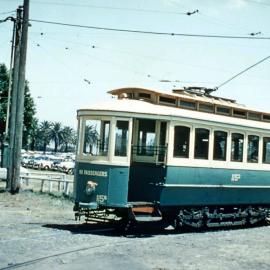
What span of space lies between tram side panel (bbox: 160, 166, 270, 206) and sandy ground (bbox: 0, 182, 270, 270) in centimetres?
91

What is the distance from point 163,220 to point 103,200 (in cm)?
271

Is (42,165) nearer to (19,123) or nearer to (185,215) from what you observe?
(19,123)

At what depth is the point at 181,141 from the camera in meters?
12.5

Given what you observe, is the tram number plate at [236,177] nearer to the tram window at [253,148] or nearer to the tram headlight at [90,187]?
the tram window at [253,148]

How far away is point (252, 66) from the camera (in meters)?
16.6

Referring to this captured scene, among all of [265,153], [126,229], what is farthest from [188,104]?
[126,229]

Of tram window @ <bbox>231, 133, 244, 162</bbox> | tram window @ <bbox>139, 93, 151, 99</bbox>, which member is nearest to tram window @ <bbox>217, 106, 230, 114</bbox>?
tram window @ <bbox>231, 133, 244, 162</bbox>

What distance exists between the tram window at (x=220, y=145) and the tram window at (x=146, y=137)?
6.22ft

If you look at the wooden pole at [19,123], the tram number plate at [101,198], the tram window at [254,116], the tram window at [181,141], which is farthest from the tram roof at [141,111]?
the wooden pole at [19,123]

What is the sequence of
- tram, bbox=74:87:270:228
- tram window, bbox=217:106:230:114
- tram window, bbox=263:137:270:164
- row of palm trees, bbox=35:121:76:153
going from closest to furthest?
1. tram, bbox=74:87:270:228
2. tram window, bbox=217:106:230:114
3. tram window, bbox=263:137:270:164
4. row of palm trees, bbox=35:121:76:153

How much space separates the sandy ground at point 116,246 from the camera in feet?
28.3

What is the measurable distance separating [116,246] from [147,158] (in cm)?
298

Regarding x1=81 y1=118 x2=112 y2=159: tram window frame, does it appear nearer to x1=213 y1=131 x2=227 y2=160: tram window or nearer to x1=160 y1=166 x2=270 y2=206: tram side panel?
x1=160 y1=166 x2=270 y2=206: tram side panel

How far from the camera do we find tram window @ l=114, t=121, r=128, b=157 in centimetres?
1198
